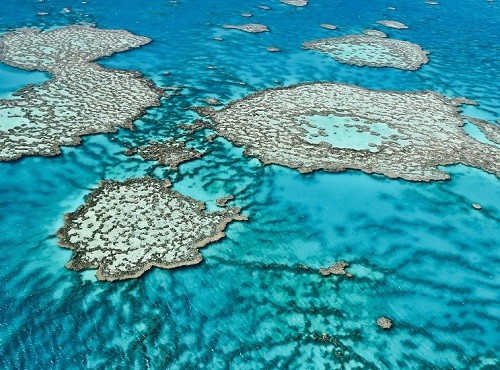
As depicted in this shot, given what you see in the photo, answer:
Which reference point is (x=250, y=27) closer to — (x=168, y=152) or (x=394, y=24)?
(x=394, y=24)

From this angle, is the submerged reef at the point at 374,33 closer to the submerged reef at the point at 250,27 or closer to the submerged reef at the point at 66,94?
the submerged reef at the point at 250,27

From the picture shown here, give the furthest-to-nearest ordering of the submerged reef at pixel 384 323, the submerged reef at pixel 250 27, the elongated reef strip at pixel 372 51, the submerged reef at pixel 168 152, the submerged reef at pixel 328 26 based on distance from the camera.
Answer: the submerged reef at pixel 328 26 → the submerged reef at pixel 250 27 → the elongated reef strip at pixel 372 51 → the submerged reef at pixel 168 152 → the submerged reef at pixel 384 323

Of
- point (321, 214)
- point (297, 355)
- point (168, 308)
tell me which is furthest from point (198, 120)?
point (297, 355)

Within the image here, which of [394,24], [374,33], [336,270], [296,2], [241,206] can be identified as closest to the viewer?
[336,270]

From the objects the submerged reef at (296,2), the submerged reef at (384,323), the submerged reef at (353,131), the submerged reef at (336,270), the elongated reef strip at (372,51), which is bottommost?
the submerged reef at (384,323)

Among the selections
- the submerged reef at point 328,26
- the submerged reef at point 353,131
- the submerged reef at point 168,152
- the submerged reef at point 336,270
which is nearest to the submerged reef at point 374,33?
the submerged reef at point 328,26

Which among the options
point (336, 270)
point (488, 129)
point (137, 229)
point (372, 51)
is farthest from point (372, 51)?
→ point (137, 229)

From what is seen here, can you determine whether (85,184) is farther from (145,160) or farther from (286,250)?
(286,250)
